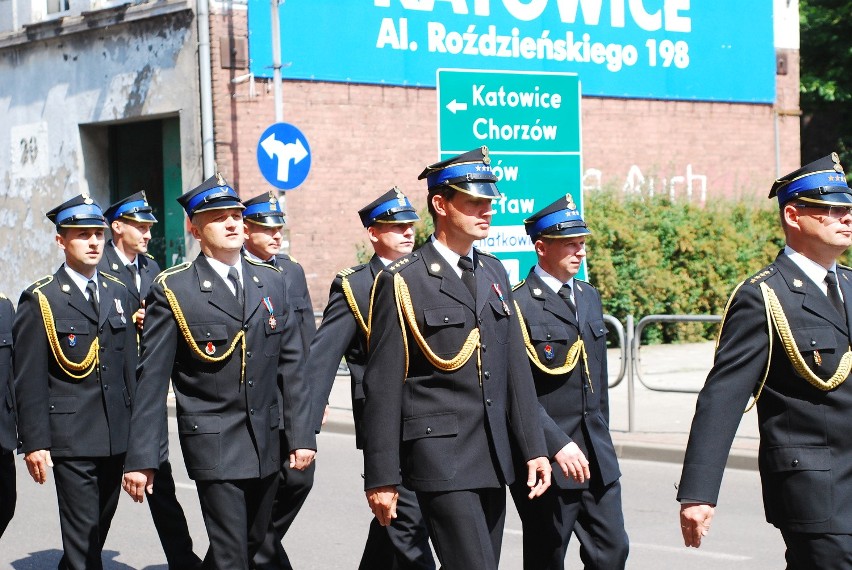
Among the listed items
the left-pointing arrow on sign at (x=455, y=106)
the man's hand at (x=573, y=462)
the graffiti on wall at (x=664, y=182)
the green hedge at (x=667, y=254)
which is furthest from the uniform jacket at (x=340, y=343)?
the graffiti on wall at (x=664, y=182)

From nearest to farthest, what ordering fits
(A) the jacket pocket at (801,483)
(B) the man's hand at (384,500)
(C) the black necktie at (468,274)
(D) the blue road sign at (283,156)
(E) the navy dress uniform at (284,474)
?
(A) the jacket pocket at (801,483) → (B) the man's hand at (384,500) → (C) the black necktie at (468,274) → (E) the navy dress uniform at (284,474) → (D) the blue road sign at (283,156)

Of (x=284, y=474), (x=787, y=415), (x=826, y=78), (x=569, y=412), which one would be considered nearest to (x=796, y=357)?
(x=787, y=415)

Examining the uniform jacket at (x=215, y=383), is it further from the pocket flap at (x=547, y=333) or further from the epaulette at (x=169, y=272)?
the pocket flap at (x=547, y=333)

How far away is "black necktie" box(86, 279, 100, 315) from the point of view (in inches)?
293

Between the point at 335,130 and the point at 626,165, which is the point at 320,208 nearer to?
the point at 335,130

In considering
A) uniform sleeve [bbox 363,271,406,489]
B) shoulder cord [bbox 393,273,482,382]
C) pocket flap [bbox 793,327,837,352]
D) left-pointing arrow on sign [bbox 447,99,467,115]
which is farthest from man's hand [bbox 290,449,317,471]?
left-pointing arrow on sign [bbox 447,99,467,115]

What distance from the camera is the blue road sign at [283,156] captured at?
17188 mm

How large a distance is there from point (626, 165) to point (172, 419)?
11508mm

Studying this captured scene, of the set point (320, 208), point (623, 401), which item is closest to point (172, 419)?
point (623, 401)

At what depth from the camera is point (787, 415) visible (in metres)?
4.77

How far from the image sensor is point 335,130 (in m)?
21.4

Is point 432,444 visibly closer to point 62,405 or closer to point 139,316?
point 62,405

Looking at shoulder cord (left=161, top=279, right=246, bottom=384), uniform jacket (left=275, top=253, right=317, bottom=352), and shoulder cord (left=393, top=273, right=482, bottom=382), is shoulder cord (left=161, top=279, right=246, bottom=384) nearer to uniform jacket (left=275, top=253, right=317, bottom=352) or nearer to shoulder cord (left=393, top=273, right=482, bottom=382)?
shoulder cord (left=393, top=273, right=482, bottom=382)

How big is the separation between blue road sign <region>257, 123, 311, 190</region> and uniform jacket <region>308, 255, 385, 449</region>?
9.96 m
